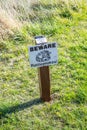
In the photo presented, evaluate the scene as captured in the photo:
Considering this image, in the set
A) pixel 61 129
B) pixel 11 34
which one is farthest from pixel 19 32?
pixel 61 129

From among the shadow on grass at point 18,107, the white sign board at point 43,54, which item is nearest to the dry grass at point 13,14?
the shadow on grass at point 18,107

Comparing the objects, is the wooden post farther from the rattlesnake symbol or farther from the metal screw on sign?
the rattlesnake symbol

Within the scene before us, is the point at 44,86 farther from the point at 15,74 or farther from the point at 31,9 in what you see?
the point at 31,9

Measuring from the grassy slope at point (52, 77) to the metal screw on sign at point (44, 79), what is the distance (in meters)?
0.09

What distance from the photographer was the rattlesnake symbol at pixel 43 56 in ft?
11.0

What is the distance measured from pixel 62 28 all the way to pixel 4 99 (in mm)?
1848

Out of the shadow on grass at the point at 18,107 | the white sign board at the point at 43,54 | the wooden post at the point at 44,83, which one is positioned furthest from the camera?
the shadow on grass at the point at 18,107

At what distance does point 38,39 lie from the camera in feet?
11.1

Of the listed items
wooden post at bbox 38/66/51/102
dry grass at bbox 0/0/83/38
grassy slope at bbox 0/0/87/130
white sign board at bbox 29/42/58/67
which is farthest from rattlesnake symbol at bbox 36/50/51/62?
dry grass at bbox 0/0/83/38

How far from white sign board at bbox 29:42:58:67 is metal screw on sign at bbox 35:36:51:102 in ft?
0.19

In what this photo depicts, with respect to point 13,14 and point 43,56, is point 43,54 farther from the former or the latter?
point 13,14

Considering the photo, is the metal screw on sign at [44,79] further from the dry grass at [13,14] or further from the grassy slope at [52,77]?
the dry grass at [13,14]

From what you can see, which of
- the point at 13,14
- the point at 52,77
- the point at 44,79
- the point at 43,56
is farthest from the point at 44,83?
the point at 13,14

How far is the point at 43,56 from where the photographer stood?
11.1 feet
